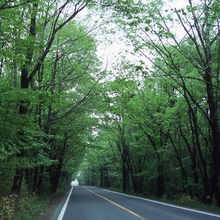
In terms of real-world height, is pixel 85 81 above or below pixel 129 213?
above

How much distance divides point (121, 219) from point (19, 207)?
3.95 m

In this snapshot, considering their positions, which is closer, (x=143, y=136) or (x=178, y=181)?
(x=143, y=136)

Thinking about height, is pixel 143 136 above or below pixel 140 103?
below

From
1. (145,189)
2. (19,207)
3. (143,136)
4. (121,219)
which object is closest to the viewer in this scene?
(121,219)

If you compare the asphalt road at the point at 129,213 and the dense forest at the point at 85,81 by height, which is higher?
the dense forest at the point at 85,81

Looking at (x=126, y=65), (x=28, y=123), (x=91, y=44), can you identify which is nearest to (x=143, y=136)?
(x=126, y=65)

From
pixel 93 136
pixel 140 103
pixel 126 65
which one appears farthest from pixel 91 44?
pixel 93 136

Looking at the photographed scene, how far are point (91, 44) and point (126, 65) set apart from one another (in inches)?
103

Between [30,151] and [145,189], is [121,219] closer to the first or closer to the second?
[30,151]

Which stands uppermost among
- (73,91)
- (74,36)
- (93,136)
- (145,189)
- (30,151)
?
(74,36)

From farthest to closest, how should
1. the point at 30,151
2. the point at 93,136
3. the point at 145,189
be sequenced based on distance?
the point at 145,189, the point at 93,136, the point at 30,151

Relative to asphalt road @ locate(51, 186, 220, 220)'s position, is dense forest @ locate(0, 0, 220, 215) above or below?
above

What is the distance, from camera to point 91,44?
13609 millimetres

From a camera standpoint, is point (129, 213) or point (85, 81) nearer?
point (129, 213)
